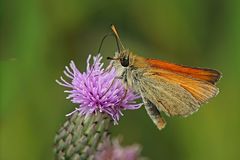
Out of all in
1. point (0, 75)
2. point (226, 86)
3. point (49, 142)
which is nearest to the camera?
point (0, 75)

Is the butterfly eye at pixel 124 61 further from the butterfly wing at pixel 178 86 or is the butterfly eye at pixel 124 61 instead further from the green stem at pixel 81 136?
the green stem at pixel 81 136

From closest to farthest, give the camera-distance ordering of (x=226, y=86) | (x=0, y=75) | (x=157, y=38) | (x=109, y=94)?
(x=109, y=94) < (x=0, y=75) < (x=226, y=86) < (x=157, y=38)

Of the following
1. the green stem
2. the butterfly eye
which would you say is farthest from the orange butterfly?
the green stem

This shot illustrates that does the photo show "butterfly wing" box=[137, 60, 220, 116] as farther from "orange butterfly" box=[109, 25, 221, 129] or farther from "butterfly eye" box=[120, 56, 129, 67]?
"butterfly eye" box=[120, 56, 129, 67]

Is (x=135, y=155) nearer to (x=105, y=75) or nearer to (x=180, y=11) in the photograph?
(x=105, y=75)

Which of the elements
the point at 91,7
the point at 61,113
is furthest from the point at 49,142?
the point at 91,7

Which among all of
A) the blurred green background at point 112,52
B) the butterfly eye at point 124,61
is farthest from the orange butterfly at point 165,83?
the blurred green background at point 112,52
